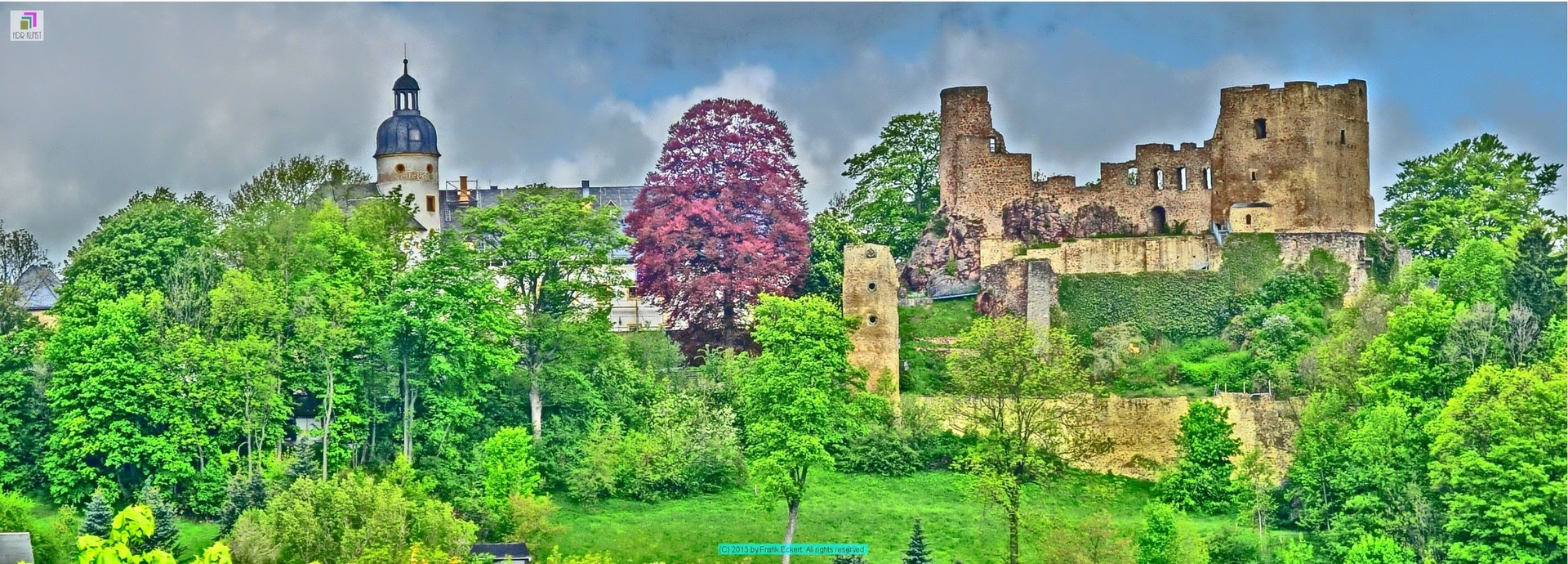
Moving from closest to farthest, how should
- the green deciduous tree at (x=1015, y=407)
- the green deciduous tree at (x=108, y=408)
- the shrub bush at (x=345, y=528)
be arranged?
the shrub bush at (x=345, y=528)
the green deciduous tree at (x=1015, y=407)
the green deciduous tree at (x=108, y=408)

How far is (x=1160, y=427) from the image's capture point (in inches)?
2237

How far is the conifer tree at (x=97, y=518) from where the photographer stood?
51.8 meters

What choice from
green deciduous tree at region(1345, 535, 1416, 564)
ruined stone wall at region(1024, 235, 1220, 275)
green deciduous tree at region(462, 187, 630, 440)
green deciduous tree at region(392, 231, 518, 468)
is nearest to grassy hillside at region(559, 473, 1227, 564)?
green deciduous tree at region(392, 231, 518, 468)

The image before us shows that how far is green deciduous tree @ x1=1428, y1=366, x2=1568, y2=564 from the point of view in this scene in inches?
1923

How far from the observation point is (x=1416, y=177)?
66.2 metres

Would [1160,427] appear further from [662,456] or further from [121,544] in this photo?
[121,544]

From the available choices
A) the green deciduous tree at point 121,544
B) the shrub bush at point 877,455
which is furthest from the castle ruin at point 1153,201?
the green deciduous tree at point 121,544

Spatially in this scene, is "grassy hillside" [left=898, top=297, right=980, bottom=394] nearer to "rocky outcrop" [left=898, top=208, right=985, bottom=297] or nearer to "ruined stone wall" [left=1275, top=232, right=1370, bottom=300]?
"rocky outcrop" [left=898, top=208, right=985, bottom=297]

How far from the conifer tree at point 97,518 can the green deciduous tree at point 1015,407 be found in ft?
51.9

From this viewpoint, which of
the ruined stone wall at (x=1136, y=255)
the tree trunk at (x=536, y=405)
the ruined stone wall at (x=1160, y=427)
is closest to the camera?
the ruined stone wall at (x=1160, y=427)

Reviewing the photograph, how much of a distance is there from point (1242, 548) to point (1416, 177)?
57.1 ft

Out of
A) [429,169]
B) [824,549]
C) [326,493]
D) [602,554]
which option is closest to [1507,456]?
[824,549]

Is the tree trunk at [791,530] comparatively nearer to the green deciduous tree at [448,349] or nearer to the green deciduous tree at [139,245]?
the green deciduous tree at [448,349]

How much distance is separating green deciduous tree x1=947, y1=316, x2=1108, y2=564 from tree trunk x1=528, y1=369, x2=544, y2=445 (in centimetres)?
823
